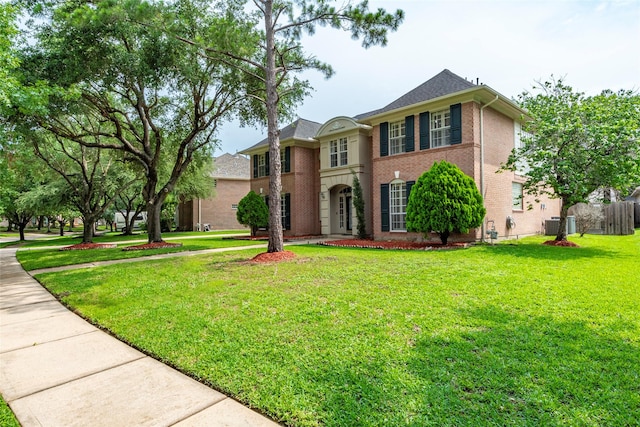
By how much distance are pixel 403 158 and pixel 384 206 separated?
6.95 ft

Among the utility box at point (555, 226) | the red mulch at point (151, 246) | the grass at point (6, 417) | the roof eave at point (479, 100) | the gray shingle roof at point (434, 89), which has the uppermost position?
the gray shingle roof at point (434, 89)

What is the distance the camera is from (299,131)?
1861cm

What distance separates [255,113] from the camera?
14.3 m

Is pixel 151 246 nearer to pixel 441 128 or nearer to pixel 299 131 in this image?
pixel 299 131

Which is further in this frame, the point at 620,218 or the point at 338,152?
the point at 338,152

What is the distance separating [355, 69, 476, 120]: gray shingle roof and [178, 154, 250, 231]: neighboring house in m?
19.1

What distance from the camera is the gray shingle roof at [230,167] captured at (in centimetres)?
2999

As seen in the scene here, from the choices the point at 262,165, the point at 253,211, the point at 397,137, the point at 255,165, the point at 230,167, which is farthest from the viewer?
the point at 230,167

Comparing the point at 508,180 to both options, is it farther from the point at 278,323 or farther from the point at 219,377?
the point at 219,377

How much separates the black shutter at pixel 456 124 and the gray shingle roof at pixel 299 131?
8.15m

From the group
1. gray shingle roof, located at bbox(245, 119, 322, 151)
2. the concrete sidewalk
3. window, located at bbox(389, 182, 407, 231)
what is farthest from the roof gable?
the concrete sidewalk

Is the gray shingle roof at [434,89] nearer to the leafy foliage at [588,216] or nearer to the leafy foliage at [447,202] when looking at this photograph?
the leafy foliage at [447,202]

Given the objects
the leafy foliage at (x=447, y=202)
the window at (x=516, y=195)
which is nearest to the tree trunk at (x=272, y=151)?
the leafy foliage at (x=447, y=202)

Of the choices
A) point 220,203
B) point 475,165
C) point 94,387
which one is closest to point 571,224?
point 475,165
